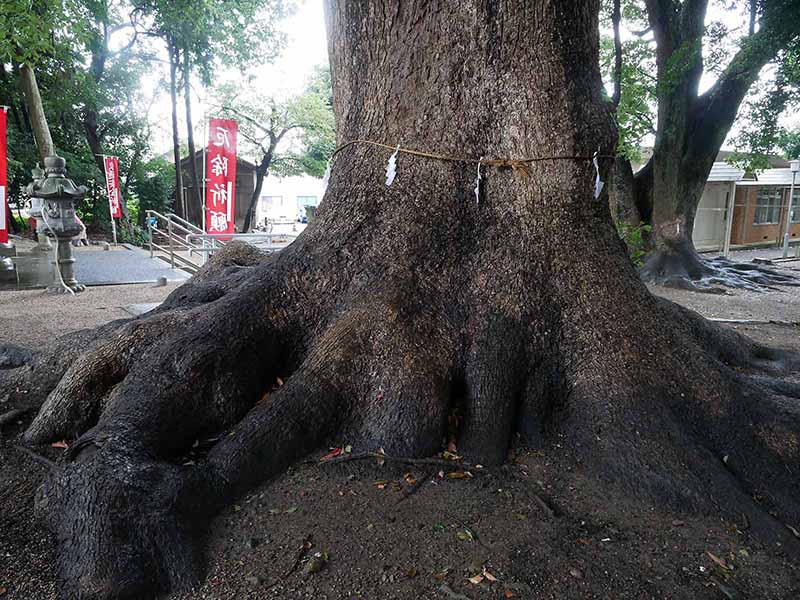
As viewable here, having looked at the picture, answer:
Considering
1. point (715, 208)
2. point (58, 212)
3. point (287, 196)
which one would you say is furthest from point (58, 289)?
point (287, 196)

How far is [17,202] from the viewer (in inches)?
853

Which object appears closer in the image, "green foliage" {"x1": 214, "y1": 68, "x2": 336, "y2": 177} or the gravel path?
the gravel path

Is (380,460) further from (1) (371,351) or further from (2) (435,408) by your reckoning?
(1) (371,351)

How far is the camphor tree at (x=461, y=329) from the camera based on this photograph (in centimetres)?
257

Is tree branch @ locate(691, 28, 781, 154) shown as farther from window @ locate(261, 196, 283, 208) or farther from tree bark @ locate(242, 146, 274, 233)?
window @ locate(261, 196, 283, 208)

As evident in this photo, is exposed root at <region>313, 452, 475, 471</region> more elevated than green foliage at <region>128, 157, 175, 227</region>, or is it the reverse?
green foliage at <region>128, 157, 175, 227</region>

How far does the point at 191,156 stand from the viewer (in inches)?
976

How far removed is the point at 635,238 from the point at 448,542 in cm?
1059

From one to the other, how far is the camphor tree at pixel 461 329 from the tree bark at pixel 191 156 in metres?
22.3

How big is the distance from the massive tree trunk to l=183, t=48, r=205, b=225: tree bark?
1798 centimetres

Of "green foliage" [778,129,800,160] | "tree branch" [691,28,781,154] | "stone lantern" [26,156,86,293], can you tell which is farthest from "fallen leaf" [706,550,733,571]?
"green foliage" [778,129,800,160]

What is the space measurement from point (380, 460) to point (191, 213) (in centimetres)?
2721

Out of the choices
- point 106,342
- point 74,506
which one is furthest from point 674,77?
point 74,506

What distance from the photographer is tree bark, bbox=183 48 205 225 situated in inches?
927
